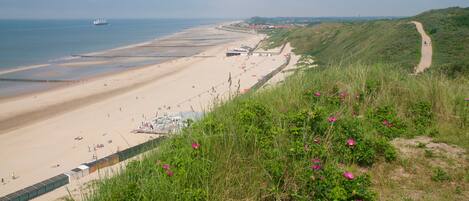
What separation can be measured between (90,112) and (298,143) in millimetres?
18109

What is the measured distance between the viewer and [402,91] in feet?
21.1

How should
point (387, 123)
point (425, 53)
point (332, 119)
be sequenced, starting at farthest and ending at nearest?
point (425, 53) < point (387, 123) < point (332, 119)

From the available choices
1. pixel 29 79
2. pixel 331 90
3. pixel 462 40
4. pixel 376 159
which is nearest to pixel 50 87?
pixel 29 79

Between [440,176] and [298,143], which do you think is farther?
[440,176]

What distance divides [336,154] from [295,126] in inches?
21.7

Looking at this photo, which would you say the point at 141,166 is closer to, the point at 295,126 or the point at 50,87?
the point at 295,126

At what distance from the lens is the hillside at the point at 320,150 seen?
11.4ft

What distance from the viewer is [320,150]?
390cm

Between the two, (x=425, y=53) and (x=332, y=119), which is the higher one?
(x=332, y=119)

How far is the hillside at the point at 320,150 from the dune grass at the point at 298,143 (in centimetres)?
1

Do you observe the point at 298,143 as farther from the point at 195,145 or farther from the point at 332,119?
the point at 195,145

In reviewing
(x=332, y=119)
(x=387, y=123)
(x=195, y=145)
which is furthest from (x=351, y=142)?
(x=195, y=145)

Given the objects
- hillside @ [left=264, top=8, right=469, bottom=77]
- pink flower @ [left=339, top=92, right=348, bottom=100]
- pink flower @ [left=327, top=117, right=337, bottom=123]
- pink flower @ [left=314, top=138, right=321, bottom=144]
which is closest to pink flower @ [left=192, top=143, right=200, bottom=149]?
pink flower @ [left=314, top=138, right=321, bottom=144]

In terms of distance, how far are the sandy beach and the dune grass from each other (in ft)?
4.22
